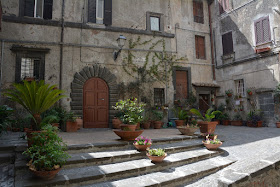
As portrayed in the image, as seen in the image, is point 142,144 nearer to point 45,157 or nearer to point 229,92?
point 45,157

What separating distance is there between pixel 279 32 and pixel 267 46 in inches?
31.3

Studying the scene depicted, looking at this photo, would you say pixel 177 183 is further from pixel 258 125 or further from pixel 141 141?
pixel 258 125

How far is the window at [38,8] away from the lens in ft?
29.3

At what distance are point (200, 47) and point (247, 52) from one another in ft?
9.00

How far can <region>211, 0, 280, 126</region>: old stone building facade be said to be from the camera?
10117 mm

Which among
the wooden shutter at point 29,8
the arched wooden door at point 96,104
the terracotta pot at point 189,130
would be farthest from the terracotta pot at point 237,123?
the wooden shutter at point 29,8

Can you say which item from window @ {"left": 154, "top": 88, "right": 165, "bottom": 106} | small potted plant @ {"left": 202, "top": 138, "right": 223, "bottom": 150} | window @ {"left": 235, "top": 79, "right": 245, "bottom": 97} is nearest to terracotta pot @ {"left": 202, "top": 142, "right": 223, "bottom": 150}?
small potted plant @ {"left": 202, "top": 138, "right": 223, "bottom": 150}

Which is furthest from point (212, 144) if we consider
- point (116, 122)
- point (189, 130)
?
point (116, 122)

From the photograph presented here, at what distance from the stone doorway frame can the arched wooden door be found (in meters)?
0.17

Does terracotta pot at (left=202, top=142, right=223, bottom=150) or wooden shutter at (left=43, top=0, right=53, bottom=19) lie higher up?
wooden shutter at (left=43, top=0, right=53, bottom=19)

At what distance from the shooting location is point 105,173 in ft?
11.3

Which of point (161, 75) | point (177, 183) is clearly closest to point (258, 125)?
point (161, 75)

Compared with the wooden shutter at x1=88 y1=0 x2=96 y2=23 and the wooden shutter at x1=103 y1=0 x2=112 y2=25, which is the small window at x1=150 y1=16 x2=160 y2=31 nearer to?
the wooden shutter at x1=103 y1=0 x2=112 y2=25

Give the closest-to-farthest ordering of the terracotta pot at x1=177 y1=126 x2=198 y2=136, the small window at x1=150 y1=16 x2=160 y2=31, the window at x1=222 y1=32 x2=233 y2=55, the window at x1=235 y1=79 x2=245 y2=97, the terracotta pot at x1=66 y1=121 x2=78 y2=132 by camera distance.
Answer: the terracotta pot at x1=177 y1=126 x2=198 y2=136
the terracotta pot at x1=66 y1=121 x2=78 y2=132
the small window at x1=150 y1=16 x2=160 y2=31
the window at x1=235 y1=79 x2=245 y2=97
the window at x1=222 y1=32 x2=233 y2=55
